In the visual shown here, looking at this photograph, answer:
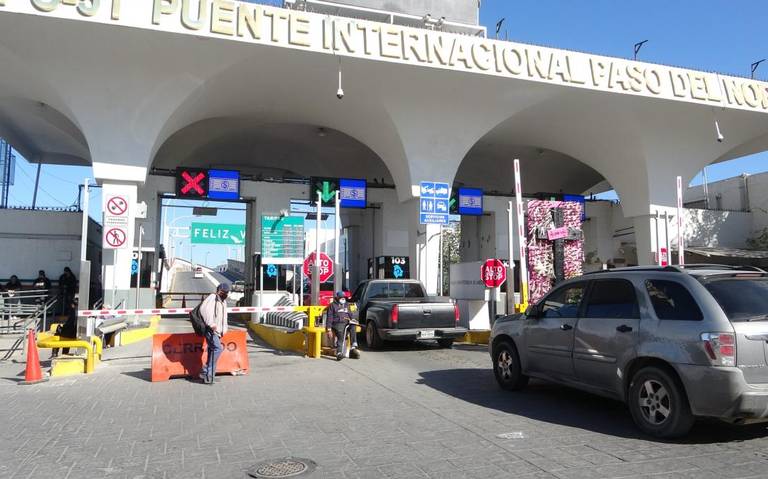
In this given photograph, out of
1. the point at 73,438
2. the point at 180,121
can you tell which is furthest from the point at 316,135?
the point at 73,438

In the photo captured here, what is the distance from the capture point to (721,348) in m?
5.08

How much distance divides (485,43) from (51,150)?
79.7 feet

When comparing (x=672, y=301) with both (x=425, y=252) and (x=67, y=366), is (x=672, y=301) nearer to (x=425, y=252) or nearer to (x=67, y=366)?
(x=67, y=366)

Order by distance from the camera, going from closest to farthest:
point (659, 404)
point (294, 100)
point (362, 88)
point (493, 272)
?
point (659, 404)
point (493, 272)
point (362, 88)
point (294, 100)

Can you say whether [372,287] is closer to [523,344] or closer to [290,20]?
[523,344]

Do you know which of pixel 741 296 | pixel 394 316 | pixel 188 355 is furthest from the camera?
pixel 394 316

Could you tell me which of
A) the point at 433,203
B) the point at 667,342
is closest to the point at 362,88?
the point at 433,203

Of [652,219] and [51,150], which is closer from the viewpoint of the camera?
[652,219]

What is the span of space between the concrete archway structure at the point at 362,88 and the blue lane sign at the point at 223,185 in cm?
246

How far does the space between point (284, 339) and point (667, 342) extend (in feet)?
32.8

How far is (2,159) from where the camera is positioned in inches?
1090

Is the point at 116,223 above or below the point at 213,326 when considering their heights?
above

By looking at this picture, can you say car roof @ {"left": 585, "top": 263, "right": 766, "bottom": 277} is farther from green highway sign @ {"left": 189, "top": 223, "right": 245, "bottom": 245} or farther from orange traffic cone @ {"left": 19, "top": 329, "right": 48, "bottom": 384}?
green highway sign @ {"left": 189, "top": 223, "right": 245, "bottom": 245}

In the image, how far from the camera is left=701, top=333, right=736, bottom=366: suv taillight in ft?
16.6
